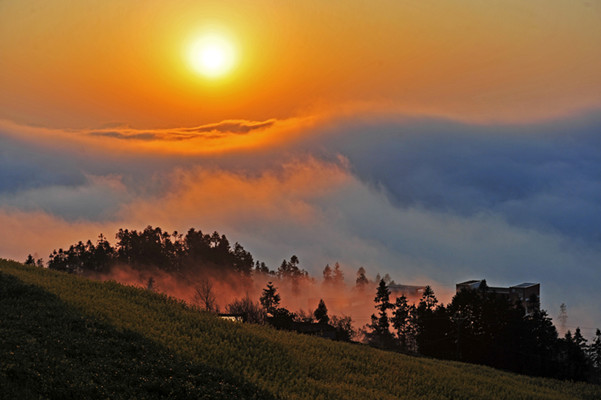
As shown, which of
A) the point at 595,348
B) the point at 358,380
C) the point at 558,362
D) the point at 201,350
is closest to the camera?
the point at 201,350

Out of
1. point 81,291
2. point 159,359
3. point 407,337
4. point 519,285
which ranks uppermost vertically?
point 519,285

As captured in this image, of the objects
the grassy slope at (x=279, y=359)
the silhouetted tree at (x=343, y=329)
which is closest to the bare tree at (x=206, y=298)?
the silhouetted tree at (x=343, y=329)

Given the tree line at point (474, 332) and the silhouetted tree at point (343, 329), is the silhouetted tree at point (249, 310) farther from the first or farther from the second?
the silhouetted tree at point (343, 329)

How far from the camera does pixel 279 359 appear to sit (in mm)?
38219

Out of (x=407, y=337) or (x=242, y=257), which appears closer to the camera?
(x=407, y=337)

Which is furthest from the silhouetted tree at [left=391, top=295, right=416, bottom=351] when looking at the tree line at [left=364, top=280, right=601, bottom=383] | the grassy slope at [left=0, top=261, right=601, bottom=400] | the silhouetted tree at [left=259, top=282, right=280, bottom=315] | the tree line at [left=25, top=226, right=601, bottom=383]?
the grassy slope at [left=0, top=261, right=601, bottom=400]

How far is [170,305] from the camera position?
162 ft

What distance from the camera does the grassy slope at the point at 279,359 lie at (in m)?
33.6

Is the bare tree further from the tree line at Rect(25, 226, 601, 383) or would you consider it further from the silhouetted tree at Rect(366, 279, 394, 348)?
the silhouetted tree at Rect(366, 279, 394, 348)

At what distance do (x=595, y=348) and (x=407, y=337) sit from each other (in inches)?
1312

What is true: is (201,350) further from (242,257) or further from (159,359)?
(242,257)

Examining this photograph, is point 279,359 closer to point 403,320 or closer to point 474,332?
point 474,332

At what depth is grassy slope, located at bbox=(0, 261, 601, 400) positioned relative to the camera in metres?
33.6

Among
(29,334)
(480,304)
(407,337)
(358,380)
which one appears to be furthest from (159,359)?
(407,337)
